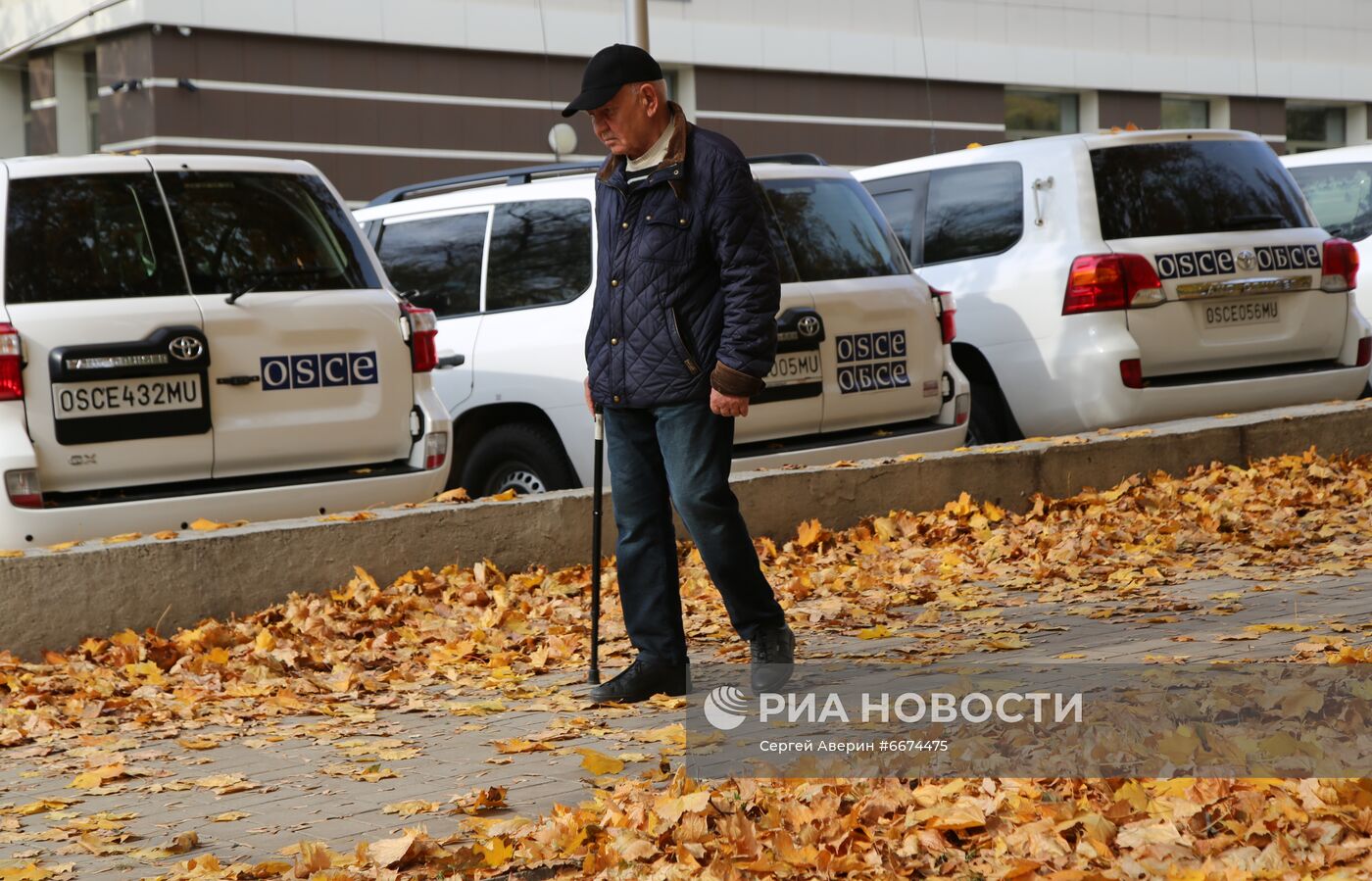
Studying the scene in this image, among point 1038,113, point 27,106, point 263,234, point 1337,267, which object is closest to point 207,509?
point 263,234

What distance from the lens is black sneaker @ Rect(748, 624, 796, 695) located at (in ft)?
18.6

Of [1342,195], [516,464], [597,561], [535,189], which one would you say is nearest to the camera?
[597,561]

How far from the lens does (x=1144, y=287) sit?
9945 millimetres

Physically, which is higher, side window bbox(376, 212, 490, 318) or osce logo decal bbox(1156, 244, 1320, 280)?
side window bbox(376, 212, 490, 318)

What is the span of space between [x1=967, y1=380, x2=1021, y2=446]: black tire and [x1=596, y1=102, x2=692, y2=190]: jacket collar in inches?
208

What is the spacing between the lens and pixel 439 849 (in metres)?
4.12

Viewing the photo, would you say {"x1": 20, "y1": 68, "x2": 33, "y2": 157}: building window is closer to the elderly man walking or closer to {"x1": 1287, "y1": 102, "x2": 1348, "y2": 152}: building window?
the elderly man walking

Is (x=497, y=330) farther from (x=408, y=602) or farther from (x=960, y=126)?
(x=960, y=126)

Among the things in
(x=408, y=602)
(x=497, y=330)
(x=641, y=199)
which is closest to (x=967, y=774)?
(x=641, y=199)

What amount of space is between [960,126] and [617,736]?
35.0m

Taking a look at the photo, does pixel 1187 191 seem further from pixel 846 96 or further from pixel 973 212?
pixel 846 96

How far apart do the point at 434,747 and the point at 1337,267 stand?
7.05 metres

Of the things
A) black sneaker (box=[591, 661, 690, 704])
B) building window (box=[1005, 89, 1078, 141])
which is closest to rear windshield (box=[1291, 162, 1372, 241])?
black sneaker (box=[591, 661, 690, 704])

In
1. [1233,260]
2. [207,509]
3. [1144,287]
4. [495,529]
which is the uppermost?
[1233,260]
